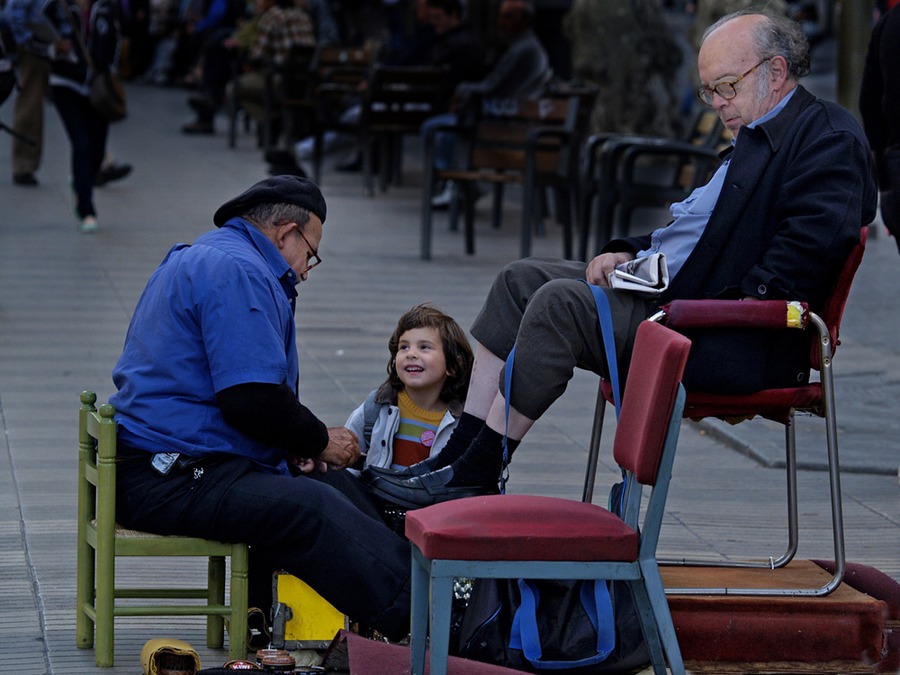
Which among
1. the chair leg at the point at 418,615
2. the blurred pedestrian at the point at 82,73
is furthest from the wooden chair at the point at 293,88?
the chair leg at the point at 418,615

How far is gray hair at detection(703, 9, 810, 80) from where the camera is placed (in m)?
4.17

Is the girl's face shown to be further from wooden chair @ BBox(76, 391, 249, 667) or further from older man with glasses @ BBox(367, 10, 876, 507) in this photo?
wooden chair @ BBox(76, 391, 249, 667)

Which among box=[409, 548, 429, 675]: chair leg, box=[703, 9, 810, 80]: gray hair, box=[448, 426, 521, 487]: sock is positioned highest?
box=[703, 9, 810, 80]: gray hair

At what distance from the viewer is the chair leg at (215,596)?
393 cm

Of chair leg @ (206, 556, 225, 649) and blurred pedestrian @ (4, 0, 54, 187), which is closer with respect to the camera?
chair leg @ (206, 556, 225, 649)

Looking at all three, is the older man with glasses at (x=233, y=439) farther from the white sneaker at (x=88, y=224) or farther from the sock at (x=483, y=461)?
the white sneaker at (x=88, y=224)

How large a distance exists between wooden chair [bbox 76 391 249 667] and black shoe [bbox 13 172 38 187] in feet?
35.7

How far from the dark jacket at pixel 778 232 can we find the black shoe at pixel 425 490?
636mm

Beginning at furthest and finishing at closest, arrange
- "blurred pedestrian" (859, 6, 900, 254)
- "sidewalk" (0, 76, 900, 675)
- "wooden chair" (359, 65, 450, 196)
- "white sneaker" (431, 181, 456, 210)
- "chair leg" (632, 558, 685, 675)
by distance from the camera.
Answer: "white sneaker" (431, 181, 456, 210) → "wooden chair" (359, 65, 450, 196) → "blurred pedestrian" (859, 6, 900, 254) → "sidewalk" (0, 76, 900, 675) → "chair leg" (632, 558, 685, 675)

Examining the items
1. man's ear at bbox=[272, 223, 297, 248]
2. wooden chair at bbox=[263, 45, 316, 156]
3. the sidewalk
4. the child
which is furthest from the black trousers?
wooden chair at bbox=[263, 45, 316, 156]

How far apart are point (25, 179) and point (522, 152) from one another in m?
5.80

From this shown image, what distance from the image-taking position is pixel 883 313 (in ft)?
29.9

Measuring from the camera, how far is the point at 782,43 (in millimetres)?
4184

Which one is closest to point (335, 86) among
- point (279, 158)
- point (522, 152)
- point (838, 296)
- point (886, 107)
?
point (279, 158)
